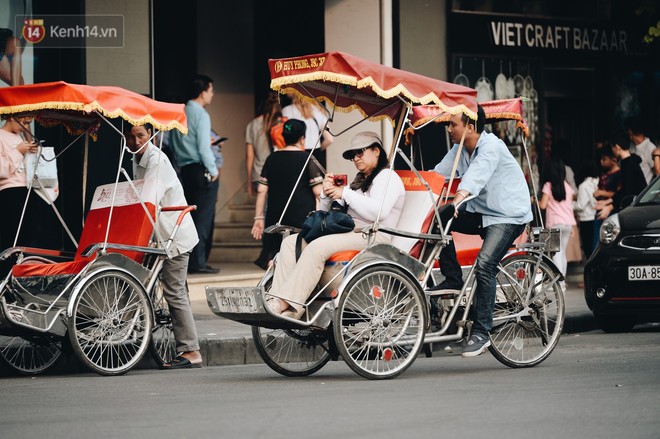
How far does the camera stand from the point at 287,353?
9.70 m

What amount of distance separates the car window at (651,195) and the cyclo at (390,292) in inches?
127

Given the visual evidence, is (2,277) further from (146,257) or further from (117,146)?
(117,146)

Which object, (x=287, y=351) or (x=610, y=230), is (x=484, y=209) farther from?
(x=610, y=230)

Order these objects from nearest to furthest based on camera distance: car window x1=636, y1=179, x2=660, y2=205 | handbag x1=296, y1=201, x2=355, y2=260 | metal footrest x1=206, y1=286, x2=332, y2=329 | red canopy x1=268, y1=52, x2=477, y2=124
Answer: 1. metal footrest x1=206, y1=286, x2=332, y2=329
2. red canopy x1=268, y1=52, x2=477, y2=124
3. handbag x1=296, y1=201, x2=355, y2=260
4. car window x1=636, y1=179, x2=660, y2=205

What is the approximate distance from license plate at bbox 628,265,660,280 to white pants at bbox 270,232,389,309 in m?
3.94

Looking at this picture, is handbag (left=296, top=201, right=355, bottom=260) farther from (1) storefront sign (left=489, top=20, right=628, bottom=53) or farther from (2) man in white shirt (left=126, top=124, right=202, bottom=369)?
(1) storefront sign (left=489, top=20, right=628, bottom=53)

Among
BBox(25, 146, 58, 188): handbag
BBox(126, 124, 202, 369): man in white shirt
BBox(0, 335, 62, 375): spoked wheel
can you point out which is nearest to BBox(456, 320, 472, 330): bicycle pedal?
BBox(126, 124, 202, 369): man in white shirt

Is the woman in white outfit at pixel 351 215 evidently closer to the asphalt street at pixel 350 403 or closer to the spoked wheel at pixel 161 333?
the asphalt street at pixel 350 403

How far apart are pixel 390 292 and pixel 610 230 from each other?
172 inches

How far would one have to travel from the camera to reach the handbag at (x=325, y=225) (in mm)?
9312

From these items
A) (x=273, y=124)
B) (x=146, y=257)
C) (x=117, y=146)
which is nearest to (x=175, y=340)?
(x=146, y=257)

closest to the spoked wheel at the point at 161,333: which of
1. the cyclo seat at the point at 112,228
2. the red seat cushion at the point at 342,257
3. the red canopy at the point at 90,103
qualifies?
the cyclo seat at the point at 112,228

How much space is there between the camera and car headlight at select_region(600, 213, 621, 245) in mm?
12812

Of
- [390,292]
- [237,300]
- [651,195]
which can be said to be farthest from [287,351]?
[651,195]
